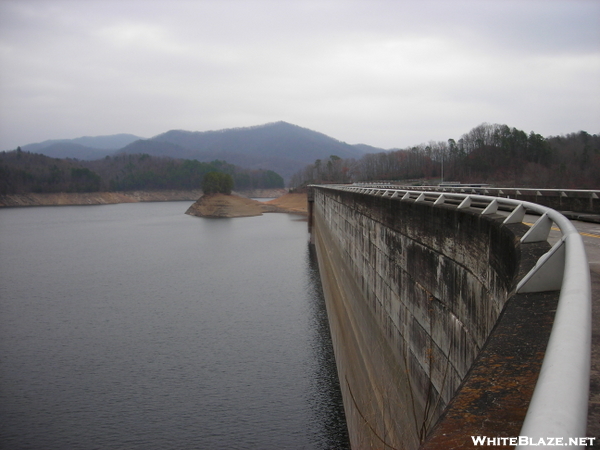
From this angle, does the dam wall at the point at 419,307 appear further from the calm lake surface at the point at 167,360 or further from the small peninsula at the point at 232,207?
the small peninsula at the point at 232,207

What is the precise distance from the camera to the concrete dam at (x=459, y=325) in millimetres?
1909

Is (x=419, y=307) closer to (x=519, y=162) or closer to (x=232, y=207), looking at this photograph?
(x=519, y=162)

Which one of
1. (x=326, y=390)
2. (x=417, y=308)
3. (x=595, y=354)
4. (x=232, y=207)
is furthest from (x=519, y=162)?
(x=595, y=354)

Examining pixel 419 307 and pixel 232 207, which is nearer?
pixel 419 307

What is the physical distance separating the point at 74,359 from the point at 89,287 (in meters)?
15.6

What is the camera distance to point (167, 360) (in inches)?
837

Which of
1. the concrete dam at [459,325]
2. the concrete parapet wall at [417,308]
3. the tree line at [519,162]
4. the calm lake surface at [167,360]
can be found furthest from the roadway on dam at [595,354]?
the tree line at [519,162]

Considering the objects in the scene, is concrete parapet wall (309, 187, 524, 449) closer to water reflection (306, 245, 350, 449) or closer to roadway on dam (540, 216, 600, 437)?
roadway on dam (540, 216, 600, 437)

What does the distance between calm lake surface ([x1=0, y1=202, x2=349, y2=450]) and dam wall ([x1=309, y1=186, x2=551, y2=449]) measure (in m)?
3.09

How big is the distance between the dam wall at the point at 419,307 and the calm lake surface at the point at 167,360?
3092 millimetres

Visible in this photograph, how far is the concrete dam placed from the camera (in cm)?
191

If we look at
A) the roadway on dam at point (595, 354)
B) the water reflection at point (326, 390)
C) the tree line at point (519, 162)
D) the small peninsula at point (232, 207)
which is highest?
the tree line at point (519, 162)

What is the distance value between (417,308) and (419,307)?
124mm

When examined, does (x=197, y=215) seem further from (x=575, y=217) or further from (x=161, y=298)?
(x=575, y=217)
